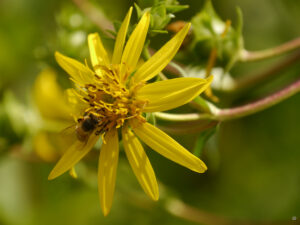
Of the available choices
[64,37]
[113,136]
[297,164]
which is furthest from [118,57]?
[297,164]

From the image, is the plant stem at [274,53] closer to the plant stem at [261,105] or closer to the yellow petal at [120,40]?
the plant stem at [261,105]

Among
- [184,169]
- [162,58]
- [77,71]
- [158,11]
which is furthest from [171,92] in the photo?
[184,169]

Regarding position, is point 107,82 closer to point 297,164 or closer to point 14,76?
point 297,164

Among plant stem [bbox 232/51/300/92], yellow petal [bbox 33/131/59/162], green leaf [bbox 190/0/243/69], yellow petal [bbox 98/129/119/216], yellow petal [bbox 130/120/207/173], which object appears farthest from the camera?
yellow petal [bbox 33/131/59/162]

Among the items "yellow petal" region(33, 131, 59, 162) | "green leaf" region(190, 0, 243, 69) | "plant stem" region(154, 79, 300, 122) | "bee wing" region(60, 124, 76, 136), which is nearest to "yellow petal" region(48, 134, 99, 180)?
"bee wing" region(60, 124, 76, 136)

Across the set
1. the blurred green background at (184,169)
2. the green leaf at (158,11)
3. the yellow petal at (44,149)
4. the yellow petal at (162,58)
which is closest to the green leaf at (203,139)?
the yellow petal at (162,58)

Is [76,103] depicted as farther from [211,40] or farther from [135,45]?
[211,40]

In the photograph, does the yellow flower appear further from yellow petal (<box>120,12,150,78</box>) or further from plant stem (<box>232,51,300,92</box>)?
plant stem (<box>232,51,300,92</box>)
